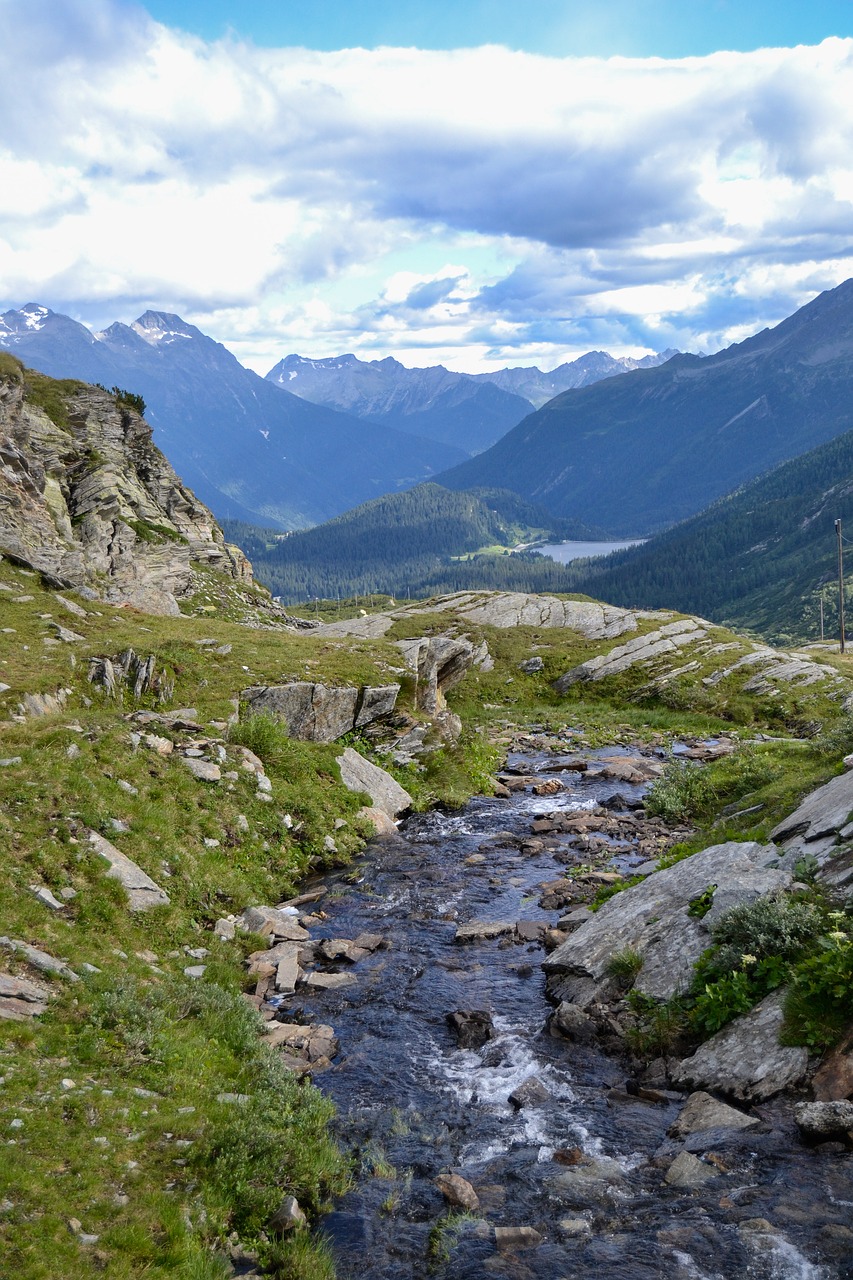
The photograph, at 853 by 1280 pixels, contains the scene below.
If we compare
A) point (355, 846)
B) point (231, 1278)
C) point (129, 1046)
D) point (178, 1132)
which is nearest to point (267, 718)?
point (355, 846)

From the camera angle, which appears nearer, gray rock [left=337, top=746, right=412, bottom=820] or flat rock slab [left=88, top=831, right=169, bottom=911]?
flat rock slab [left=88, top=831, right=169, bottom=911]

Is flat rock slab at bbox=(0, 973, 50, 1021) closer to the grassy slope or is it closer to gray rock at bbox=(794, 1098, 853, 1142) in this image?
the grassy slope

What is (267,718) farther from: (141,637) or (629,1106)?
(629,1106)

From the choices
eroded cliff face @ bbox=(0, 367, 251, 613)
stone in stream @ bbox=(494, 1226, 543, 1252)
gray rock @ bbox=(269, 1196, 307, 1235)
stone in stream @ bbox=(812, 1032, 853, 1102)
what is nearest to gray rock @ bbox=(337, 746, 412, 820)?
gray rock @ bbox=(269, 1196, 307, 1235)

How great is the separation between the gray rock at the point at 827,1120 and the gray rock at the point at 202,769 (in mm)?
19556

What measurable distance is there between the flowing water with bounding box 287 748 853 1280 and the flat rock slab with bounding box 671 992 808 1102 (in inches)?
20.3

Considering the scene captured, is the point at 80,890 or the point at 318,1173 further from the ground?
the point at 80,890

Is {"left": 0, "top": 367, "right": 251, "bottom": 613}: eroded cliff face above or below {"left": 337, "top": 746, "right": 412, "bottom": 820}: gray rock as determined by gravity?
above

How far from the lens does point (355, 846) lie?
95.1 ft

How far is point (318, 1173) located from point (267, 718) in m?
20.1

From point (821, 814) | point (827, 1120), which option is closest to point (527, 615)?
point (821, 814)

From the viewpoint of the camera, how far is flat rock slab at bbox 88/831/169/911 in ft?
62.6

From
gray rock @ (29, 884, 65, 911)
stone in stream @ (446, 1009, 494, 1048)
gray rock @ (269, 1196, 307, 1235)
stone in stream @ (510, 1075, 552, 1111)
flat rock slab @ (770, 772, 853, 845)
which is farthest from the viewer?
flat rock slab @ (770, 772, 853, 845)

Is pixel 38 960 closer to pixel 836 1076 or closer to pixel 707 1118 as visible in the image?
pixel 707 1118
